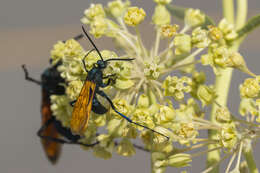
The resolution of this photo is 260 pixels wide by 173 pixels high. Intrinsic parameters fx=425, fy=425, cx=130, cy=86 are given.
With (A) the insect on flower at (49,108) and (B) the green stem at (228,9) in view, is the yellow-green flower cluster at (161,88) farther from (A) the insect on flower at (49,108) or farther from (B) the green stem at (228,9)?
(A) the insect on flower at (49,108)

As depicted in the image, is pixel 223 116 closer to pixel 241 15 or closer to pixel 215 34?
pixel 215 34

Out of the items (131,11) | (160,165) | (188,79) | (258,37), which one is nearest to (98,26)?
(131,11)

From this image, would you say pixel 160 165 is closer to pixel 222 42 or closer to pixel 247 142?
pixel 247 142

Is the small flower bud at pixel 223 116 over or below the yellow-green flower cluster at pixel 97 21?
below

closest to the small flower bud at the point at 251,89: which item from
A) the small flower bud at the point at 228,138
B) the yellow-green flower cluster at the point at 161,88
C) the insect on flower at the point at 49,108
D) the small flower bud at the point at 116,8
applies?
the yellow-green flower cluster at the point at 161,88

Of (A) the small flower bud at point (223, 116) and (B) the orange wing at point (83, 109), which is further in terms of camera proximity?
(B) the orange wing at point (83, 109)

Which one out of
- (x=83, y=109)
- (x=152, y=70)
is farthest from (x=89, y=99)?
(x=152, y=70)
